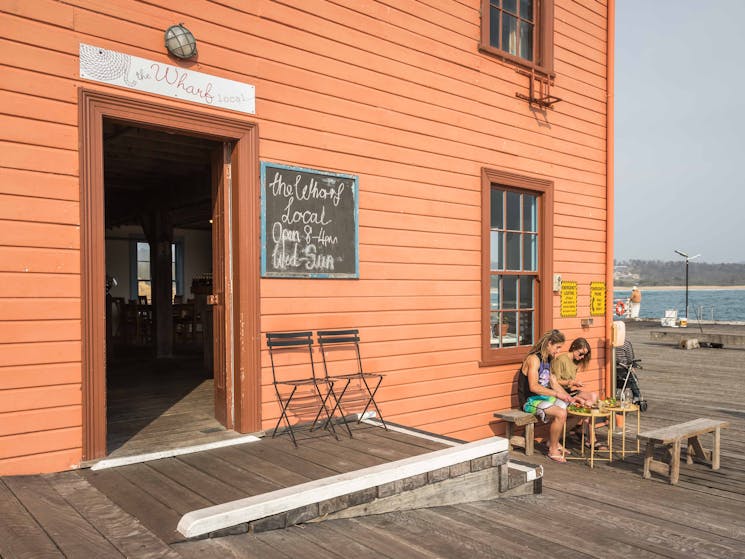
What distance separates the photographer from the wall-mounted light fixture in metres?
4.23

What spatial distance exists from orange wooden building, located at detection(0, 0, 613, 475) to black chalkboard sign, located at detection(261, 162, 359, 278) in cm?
2

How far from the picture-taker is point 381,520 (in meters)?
3.41

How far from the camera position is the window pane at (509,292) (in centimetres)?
706

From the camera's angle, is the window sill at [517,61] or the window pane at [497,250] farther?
the window pane at [497,250]

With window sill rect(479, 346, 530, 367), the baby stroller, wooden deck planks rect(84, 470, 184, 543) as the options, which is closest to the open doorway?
wooden deck planks rect(84, 470, 184, 543)

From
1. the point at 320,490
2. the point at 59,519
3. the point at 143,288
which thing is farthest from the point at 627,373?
the point at 143,288

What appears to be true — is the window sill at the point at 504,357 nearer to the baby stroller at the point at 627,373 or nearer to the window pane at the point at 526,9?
the baby stroller at the point at 627,373

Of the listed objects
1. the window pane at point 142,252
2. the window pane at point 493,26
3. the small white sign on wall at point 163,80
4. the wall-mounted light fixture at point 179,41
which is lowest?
the window pane at point 142,252

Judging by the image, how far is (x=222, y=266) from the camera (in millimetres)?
4898

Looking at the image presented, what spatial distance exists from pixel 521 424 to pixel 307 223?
3105 mm

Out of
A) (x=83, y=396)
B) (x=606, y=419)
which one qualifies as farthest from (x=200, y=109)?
(x=606, y=419)

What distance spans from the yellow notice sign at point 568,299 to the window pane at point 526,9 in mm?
3150

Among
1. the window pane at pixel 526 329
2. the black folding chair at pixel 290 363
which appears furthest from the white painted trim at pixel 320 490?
the window pane at pixel 526 329

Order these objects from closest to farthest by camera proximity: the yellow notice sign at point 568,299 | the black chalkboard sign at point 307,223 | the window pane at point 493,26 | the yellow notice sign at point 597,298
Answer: the black chalkboard sign at point 307,223, the window pane at point 493,26, the yellow notice sign at point 568,299, the yellow notice sign at point 597,298
